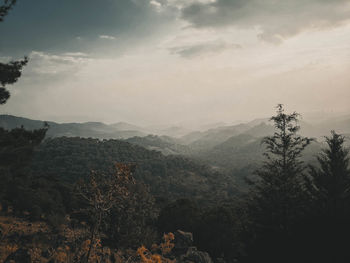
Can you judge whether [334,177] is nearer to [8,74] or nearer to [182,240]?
[182,240]

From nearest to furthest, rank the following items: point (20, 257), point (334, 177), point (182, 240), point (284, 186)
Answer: point (20, 257), point (334, 177), point (284, 186), point (182, 240)

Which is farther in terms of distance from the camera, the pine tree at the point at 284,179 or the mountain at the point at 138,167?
the mountain at the point at 138,167

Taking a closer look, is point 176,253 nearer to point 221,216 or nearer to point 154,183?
point 221,216

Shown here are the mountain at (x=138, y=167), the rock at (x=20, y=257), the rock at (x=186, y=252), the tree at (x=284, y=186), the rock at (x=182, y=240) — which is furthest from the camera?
the mountain at (x=138, y=167)

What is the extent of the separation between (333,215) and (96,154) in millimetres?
141930

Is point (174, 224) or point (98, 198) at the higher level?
Result: point (98, 198)

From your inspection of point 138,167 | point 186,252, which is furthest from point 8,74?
point 138,167

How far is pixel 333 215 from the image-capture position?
6742 mm

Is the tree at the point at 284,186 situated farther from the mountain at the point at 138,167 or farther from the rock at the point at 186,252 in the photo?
the mountain at the point at 138,167

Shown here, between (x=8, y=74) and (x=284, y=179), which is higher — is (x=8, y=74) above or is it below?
above

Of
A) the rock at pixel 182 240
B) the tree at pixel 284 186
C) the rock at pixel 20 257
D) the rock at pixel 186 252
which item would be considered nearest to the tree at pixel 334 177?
the tree at pixel 284 186

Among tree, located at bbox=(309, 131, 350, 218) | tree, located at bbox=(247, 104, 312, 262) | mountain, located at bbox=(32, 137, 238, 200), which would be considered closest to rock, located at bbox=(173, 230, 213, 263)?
tree, located at bbox=(247, 104, 312, 262)

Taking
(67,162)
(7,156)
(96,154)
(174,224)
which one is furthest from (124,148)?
(7,156)

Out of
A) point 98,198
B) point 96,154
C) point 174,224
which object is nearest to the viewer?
point 98,198
